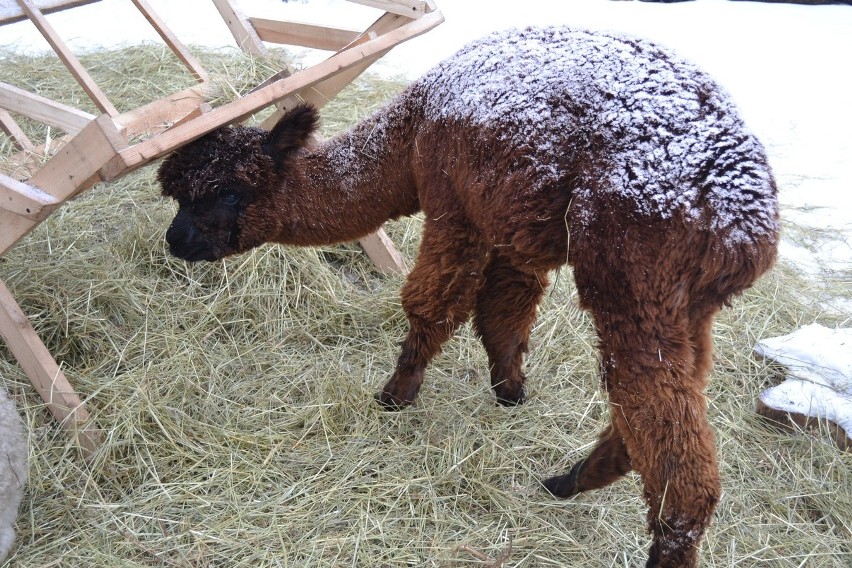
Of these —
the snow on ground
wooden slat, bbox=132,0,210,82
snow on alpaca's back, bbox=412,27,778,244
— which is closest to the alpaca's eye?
snow on alpaca's back, bbox=412,27,778,244

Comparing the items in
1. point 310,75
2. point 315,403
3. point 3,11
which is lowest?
point 315,403

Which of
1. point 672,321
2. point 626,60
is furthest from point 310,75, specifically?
point 672,321

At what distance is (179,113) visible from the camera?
3.92m

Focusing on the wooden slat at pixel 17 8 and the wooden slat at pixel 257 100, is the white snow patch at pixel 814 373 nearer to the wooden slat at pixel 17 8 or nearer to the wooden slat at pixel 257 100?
the wooden slat at pixel 257 100

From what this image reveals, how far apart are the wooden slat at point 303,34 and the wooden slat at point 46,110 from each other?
1.45m

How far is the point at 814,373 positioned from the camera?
11.8 ft

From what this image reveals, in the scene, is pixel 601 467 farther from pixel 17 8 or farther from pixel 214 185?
pixel 17 8

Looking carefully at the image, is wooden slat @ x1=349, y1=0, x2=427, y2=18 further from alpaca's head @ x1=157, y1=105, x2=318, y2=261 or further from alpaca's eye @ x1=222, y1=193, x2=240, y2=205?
alpaca's eye @ x1=222, y1=193, x2=240, y2=205

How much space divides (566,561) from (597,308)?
104 cm

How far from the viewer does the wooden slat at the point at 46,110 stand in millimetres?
2643

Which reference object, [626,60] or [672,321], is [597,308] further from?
[626,60]

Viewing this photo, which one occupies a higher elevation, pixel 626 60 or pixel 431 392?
pixel 626 60

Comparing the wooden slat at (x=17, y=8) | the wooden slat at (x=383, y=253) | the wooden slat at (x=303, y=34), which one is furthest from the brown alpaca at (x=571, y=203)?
the wooden slat at (x=17, y=8)

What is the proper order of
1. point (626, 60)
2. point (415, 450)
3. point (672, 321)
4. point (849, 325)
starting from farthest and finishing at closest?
point (849, 325), point (415, 450), point (626, 60), point (672, 321)
